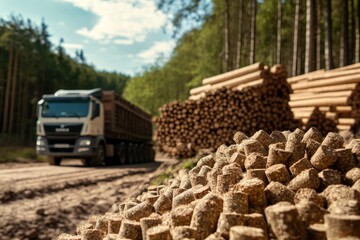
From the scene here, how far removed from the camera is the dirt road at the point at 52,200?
6164 millimetres

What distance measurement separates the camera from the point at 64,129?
14.3 meters

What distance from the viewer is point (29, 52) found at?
1796 inches

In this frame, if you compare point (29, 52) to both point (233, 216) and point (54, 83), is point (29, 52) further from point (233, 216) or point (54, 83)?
point (233, 216)

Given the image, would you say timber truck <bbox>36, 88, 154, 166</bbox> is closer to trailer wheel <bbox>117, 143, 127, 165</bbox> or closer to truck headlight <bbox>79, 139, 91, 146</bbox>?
truck headlight <bbox>79, 139, 91, 146</bbox>

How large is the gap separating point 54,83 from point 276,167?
170 ft

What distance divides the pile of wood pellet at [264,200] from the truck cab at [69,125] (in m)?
10.5

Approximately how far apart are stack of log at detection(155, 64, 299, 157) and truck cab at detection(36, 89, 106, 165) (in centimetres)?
435

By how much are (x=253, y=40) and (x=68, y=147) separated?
439 inches

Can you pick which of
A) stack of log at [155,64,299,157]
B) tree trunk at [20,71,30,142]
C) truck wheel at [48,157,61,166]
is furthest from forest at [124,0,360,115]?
tree trunk at [20,71,30,142]

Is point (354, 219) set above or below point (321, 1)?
below

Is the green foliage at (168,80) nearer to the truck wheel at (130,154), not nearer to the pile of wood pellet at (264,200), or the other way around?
the truck wheel at (130,154)

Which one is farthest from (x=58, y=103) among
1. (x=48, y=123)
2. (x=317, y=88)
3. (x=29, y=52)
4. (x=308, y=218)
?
(x=29, y=52)

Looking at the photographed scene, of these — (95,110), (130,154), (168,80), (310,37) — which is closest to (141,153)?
(130,154)

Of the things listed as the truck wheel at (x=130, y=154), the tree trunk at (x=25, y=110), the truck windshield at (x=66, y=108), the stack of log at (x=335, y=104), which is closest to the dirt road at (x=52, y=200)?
the truck windshield at (x=66, y=108)
